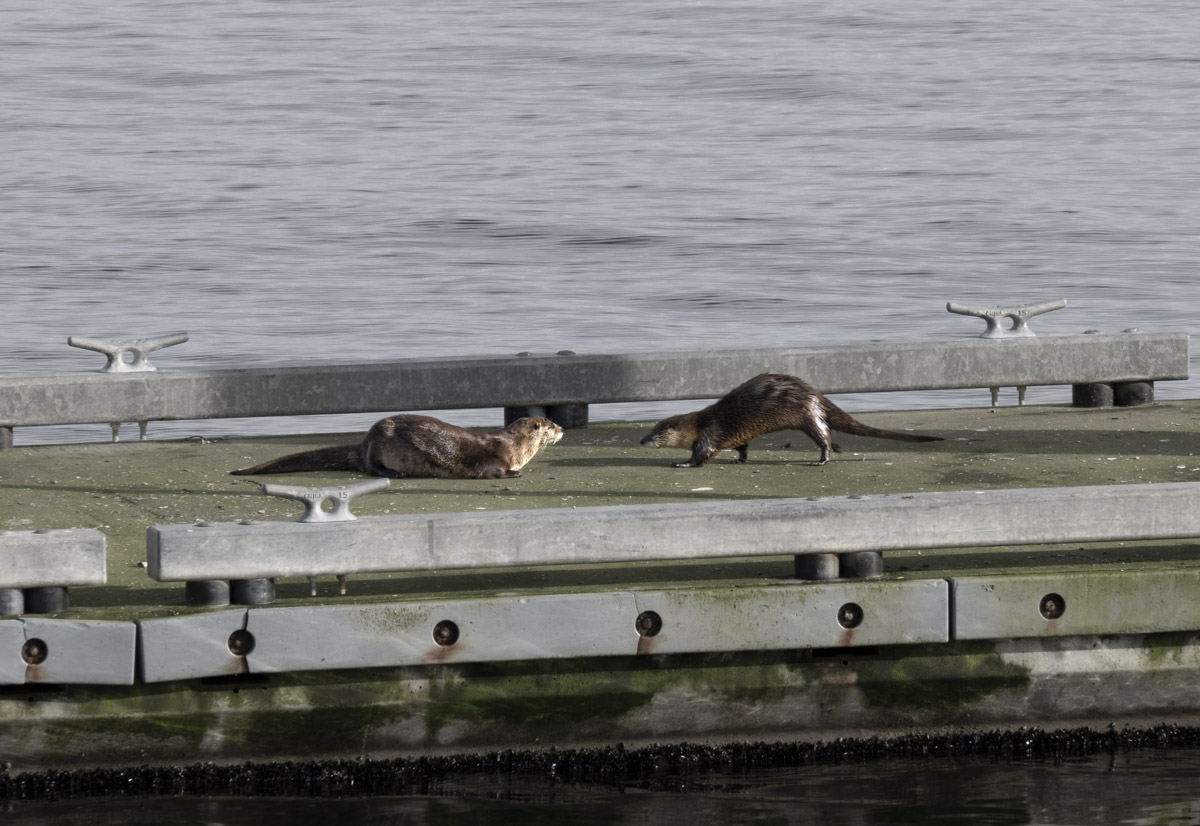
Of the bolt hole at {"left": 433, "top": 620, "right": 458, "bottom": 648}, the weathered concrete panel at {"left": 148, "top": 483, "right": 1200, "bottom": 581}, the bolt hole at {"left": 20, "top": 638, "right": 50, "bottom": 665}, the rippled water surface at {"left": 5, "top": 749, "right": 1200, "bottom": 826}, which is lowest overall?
the rippled water surface at {"left": 5, "top": 749, "right": 1200, "bottom": 826}

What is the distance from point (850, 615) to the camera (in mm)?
8539

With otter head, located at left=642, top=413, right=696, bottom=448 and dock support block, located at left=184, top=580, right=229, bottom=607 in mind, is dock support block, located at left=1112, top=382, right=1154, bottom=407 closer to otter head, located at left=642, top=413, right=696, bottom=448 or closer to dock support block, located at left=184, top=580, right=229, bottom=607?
otter head, located at left=642, top=413, right=696, bottom=448

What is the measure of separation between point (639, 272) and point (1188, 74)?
26348 mm

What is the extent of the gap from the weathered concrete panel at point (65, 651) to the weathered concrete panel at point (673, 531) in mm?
348

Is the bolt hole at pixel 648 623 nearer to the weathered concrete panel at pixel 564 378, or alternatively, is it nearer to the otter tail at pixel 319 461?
the otter tail at pixel 319 461

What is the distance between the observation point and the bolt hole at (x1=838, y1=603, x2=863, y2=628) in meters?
8.52

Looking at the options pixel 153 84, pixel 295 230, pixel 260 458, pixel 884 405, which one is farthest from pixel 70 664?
pixel 153 84

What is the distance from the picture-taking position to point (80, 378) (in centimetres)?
1159

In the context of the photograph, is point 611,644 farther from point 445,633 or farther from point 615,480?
point 615,480

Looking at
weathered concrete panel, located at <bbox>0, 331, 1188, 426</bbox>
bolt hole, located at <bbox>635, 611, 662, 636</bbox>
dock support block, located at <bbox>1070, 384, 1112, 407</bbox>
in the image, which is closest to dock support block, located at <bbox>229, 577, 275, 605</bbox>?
bolt hole, located at <bbox>635, 611, 662, 636</bbox>

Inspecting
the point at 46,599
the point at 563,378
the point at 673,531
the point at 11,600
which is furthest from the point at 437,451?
the point at 11,600

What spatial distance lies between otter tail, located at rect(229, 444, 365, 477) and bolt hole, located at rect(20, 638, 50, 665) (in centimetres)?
309

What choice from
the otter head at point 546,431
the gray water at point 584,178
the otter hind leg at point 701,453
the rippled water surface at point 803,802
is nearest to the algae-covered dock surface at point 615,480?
the otter hind leg at point 701,453

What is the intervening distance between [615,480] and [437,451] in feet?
3.03
